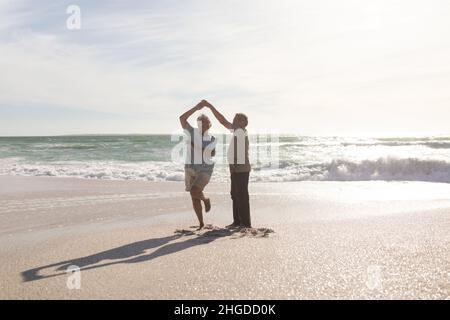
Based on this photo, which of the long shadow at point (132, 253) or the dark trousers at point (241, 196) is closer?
the long shadow at point (132, 253)

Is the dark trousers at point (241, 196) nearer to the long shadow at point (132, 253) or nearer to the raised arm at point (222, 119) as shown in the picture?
the long shadow at point (132, 253)

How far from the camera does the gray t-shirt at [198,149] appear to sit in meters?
6.70

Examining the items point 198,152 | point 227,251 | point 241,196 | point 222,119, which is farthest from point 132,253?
point 222,119

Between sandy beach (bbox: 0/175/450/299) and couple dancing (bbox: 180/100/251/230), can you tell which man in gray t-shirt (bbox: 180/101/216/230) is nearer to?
couple dancing (bbox: 180/100/251/230)

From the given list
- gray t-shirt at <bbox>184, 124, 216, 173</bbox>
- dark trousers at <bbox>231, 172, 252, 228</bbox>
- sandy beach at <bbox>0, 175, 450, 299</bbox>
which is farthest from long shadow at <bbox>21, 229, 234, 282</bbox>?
→ gray t-shirt at <bbox>184, 124, 216, 173</bbox>

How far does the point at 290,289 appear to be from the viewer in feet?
12.9

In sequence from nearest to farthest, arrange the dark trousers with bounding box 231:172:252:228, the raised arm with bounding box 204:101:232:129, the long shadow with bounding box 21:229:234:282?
the long shadow with bounding box 21:229:234:282 < the raised arm with bounding box 204:101:232:129 < the dark trousers with bounding box 231:172:252:228

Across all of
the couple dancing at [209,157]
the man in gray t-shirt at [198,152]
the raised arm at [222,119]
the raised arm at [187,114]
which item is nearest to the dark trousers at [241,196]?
the couple dancing at [209,157]

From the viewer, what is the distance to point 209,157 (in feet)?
22.5

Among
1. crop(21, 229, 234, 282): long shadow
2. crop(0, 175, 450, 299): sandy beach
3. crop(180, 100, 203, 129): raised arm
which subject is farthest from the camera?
crop(180, 100, 203, 129): raised arm

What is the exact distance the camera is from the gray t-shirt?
6.70 meters

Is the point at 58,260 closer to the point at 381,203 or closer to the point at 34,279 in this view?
the point at 34,279
